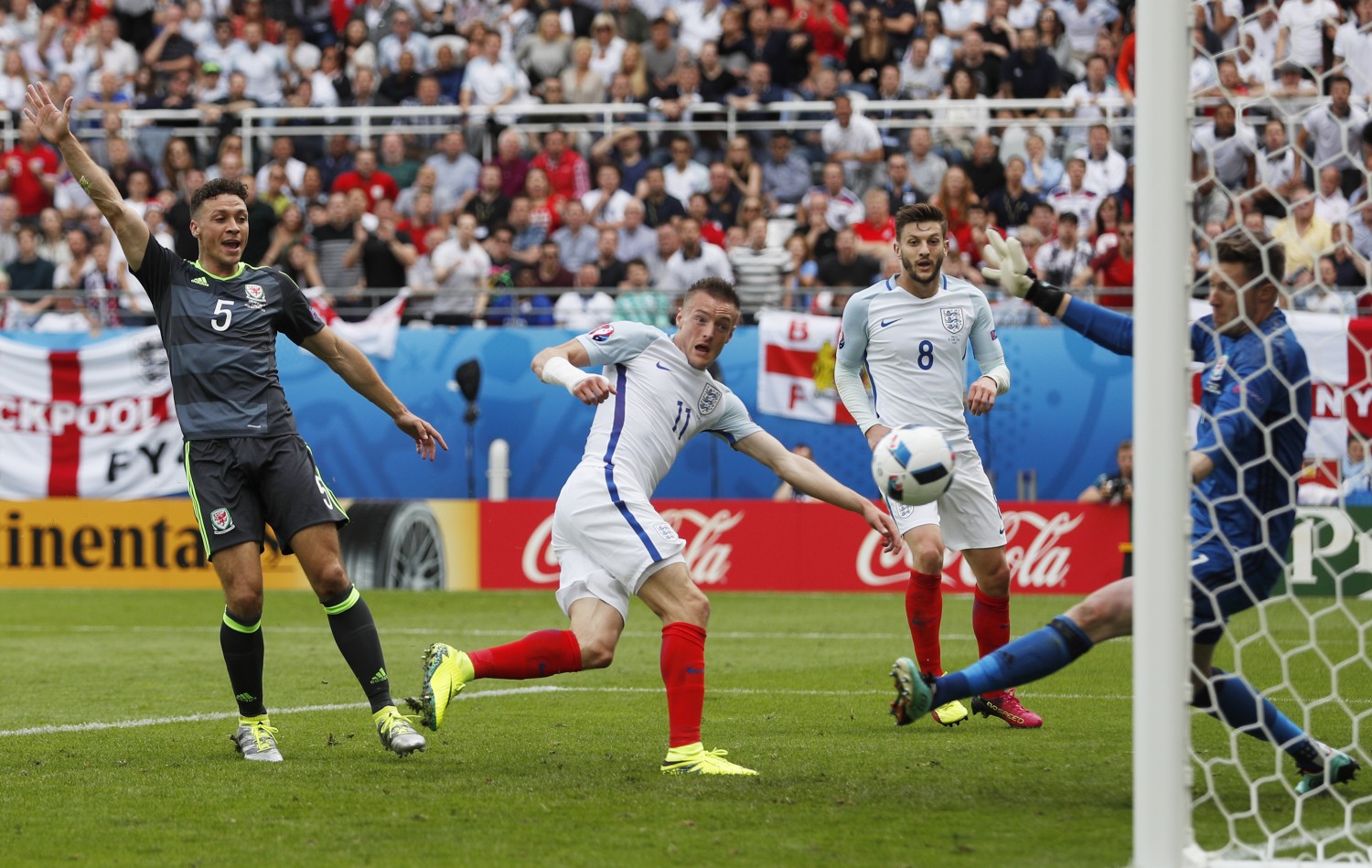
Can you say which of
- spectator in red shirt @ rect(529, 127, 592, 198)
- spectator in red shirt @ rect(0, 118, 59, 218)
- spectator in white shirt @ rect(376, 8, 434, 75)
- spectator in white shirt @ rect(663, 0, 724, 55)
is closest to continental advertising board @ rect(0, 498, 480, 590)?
spectator in red shirt @ rect(529, 127, 592, 198)

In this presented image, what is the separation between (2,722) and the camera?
27.6 ft

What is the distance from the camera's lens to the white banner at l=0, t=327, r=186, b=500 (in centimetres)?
1886

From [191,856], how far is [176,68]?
19997 mm

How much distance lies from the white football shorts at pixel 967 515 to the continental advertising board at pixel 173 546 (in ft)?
31.3

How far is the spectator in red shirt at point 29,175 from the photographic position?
21.9m

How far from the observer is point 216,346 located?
23.6ft

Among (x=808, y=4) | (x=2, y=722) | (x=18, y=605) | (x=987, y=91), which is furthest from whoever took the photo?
(x=808, y=4)

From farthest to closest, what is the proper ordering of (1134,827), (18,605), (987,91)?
1. (987,91)
2. (18,605)
3. (1134,827)

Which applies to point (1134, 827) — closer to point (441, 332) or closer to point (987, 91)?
point (441, 332)

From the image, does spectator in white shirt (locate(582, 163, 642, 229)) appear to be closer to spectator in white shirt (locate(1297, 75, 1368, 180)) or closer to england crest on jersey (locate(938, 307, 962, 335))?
spectator in white shirt (locate(1297, 75, 1368, 180))

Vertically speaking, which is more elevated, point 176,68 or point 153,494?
point 176,68

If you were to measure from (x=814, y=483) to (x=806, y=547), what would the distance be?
10026 millimetres

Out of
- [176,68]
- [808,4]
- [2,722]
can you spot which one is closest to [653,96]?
[808,4]

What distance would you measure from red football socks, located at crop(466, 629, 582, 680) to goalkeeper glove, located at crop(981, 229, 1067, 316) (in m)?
2.24
